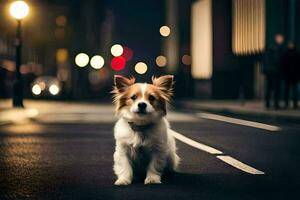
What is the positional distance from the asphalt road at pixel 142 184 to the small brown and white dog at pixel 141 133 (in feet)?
0.73

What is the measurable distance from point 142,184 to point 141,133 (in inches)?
22.2

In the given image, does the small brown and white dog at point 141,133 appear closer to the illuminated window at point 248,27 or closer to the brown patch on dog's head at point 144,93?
the brown patch on dog's head at point 144,93

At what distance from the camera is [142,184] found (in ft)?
25.8

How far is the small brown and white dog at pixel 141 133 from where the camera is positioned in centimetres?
771

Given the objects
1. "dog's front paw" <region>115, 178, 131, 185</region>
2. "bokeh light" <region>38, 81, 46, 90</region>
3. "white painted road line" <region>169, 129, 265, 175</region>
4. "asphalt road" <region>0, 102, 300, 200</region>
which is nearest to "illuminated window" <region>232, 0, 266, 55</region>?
"bokeh light" <region>38, 81, 46, 90</region>

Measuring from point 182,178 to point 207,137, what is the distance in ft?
22.4

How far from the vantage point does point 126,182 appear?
7.78 m

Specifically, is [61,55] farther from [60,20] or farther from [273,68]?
[273,68]

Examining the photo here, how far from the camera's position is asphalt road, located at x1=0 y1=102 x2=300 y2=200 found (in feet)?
24.1

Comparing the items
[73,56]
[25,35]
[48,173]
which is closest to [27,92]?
[73,56]

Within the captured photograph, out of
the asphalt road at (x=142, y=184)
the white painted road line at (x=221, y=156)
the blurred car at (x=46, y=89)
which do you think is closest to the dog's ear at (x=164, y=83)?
the white painted road line at (x=221, y=156)

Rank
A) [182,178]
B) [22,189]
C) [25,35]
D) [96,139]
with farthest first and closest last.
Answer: [25,35], [96,139], [182,178], [22,189]

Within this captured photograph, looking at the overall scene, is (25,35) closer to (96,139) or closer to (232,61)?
(232,61)

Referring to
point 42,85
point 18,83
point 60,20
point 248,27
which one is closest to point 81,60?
point 42,85
